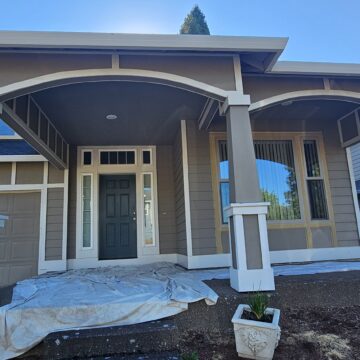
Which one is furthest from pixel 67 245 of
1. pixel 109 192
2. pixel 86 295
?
pixel 86 295

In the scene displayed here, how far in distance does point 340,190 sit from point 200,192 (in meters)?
2.50

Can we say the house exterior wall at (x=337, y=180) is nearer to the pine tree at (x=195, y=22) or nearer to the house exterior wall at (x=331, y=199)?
the house exterior wall at (x=331, y=199)

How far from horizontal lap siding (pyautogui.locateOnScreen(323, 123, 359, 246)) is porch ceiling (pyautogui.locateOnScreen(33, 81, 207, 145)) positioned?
251cm

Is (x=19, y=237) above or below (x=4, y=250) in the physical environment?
above

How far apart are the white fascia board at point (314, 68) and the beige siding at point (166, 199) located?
9.77ft

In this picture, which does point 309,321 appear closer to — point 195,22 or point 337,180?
point 337,180

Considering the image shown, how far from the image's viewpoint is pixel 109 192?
6.02 m

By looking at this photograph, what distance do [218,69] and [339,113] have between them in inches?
114

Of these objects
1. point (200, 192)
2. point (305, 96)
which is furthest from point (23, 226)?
point (305, 96)

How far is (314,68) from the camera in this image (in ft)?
12.2

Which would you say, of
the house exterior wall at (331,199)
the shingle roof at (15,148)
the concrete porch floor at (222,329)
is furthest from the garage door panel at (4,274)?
the house exterior wall at (331,199)

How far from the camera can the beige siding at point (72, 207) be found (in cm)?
556

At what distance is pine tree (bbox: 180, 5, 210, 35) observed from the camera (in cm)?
844

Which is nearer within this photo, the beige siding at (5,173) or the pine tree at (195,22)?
the beige siding at (5,173)
